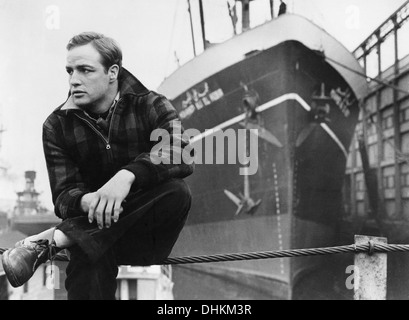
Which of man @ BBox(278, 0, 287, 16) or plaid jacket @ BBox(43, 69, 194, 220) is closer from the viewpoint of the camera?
plaid jacket @ BBox(43, 69, 194, 220)

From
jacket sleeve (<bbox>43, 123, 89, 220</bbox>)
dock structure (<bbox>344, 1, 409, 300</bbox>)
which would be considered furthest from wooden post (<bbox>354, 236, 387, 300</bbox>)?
dock structure (<bbox>344, 1, 409, 300</bbox>)

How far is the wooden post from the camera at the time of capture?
4.80ft

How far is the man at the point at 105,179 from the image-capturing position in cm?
150

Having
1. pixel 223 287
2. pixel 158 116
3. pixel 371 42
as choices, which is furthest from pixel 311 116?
pixel 158 116

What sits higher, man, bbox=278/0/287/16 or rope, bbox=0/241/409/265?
man, bbox=278/0/287/16

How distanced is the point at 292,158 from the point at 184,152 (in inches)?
96.2

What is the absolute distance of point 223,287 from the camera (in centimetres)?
421

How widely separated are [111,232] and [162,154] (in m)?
0.30

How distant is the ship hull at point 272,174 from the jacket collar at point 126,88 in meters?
2.08

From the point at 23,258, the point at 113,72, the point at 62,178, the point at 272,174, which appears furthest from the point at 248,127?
the point at 23,258

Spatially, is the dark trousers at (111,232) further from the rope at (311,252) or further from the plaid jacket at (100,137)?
the plaid jacket at (100,137)

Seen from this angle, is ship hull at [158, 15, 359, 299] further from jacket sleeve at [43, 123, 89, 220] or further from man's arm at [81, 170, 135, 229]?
man's arm at [81, 170, 135, 229]
